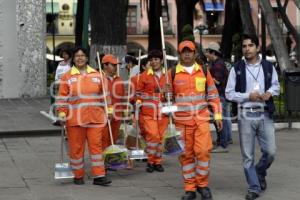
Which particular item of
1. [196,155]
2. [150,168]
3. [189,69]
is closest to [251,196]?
[196,155]

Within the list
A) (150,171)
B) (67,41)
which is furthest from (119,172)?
(67,41)

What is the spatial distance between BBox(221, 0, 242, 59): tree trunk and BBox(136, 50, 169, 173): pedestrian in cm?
1560

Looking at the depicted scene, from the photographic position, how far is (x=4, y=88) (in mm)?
23797

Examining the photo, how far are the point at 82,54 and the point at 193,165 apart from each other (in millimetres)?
2251

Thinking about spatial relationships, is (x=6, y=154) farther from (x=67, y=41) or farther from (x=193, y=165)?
(x=67, y=41)

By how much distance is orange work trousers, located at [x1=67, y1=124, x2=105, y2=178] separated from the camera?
9008mm

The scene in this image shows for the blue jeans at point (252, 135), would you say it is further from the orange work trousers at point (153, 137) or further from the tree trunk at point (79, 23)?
the tree trunk at point (79, 23)

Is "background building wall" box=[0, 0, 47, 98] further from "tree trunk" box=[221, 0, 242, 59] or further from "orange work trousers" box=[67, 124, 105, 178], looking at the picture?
"orange work trousers" box=[67, 124, 105, 178]

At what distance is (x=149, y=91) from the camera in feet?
33.4

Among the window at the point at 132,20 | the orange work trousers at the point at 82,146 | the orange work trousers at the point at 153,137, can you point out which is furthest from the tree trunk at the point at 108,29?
the window at the point at 132,20

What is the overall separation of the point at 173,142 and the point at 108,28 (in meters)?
5.85

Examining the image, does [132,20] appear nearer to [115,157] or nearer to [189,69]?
[115,157]

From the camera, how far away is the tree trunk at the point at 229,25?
25856 mm

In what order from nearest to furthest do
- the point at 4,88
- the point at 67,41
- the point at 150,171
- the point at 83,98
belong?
the point at 83,98 → the point at 150,171 → the point at 4,88 → the point at 67,41
